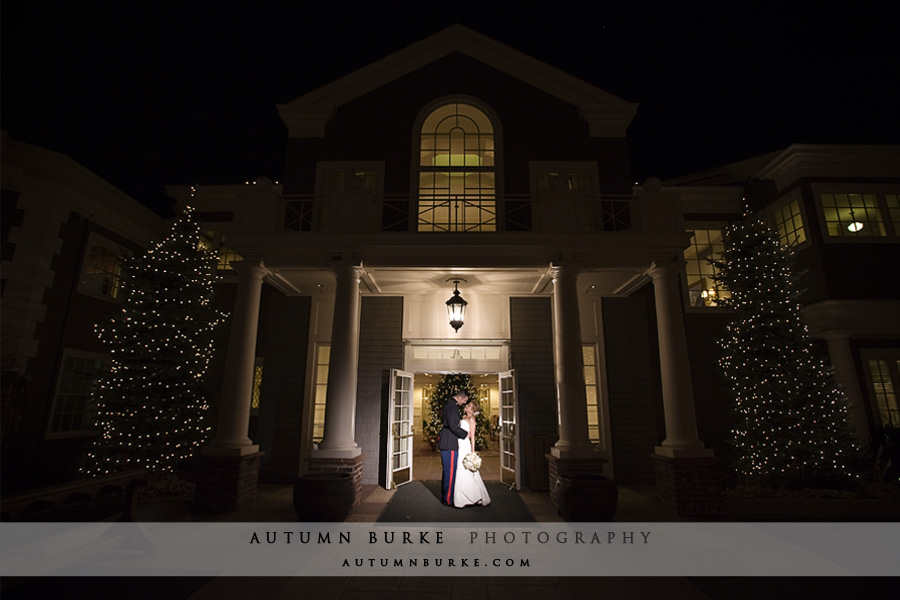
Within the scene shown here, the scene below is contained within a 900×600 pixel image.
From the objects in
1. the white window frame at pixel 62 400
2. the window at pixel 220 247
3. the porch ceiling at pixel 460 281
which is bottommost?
the white window frame at pixel 62 400

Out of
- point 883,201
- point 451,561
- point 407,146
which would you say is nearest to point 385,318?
point 407,146

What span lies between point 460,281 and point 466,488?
12.9ft

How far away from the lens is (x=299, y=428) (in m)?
8.86

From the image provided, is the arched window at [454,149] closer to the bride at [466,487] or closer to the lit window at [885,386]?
the bride at [466,487]

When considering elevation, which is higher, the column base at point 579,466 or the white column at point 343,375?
the white column at point 343,375

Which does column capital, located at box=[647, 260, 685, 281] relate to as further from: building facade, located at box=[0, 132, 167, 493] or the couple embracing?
building facade, located at box=[0, 132, 167, 493]

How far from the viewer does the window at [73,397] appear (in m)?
8.48

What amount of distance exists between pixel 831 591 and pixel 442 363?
21.8 ft

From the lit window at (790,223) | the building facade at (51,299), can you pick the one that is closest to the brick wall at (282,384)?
the building facade at (51,299)

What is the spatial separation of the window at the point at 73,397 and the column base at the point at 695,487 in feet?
37.0

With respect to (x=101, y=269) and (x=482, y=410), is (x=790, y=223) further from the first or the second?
(x=101, y=269)

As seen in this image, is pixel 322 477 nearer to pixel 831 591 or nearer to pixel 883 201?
pixel 831 591

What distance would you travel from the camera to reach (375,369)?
913cm

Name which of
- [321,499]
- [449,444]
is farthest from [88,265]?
[449,444]
